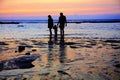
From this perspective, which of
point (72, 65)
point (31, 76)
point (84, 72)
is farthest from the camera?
point (72, 65)

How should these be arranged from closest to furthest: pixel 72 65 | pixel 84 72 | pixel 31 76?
pixel 31 76
pixel 84 72
pixel 72 65

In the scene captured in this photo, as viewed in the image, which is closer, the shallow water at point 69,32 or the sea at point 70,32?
the sea at point 70,32

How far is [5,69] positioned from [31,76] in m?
1.84

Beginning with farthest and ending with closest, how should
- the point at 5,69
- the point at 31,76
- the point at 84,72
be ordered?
the point at 5,69, the point at 84,72, the point at 31,76

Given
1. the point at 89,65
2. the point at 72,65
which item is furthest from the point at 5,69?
the point at 89,65

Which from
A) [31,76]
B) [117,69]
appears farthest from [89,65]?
[31,76]

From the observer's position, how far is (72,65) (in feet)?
37.4

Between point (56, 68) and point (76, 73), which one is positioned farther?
point (56, 68)

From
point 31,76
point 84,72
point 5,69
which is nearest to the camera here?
point 31,76

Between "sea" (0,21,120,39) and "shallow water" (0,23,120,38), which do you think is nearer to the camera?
"sea" (0,21,120,39)

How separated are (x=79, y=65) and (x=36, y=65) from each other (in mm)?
1936

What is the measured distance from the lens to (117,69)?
34.2ft

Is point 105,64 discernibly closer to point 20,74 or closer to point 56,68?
point 56,68

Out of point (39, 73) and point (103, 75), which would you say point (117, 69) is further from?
point (39, 73)
